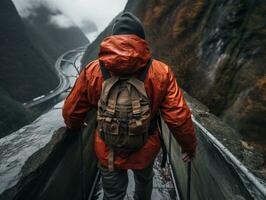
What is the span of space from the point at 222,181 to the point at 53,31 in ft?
343

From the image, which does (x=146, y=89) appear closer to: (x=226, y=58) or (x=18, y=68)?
(x=226, y=58)

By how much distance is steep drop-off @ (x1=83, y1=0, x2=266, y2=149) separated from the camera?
6961 millimetres

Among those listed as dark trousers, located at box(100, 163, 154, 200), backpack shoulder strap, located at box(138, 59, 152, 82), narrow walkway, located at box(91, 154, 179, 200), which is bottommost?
narrow walkway, located at box(91, 154, 179, 200)

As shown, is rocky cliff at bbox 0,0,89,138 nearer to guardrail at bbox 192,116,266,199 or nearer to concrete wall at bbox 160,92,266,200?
concrete wall at bbox 160,92,266,200

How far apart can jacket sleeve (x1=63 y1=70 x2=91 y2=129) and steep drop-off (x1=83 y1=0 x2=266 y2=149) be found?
468cm

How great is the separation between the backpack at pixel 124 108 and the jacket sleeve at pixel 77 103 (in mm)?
277

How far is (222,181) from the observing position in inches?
112

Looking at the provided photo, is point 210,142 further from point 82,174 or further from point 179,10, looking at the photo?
point 179,10

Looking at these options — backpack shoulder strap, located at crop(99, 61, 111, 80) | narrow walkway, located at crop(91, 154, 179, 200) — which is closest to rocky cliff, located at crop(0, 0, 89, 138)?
narrow walkway, located at crop(91, 154, 179, 200)

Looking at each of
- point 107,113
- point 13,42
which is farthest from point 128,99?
point 13,42

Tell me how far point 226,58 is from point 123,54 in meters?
6.81

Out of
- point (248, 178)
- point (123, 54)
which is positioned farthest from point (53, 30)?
A: point (248, 178)

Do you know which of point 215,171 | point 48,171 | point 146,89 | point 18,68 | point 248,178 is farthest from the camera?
point 18,68

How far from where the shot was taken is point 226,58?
874cm
